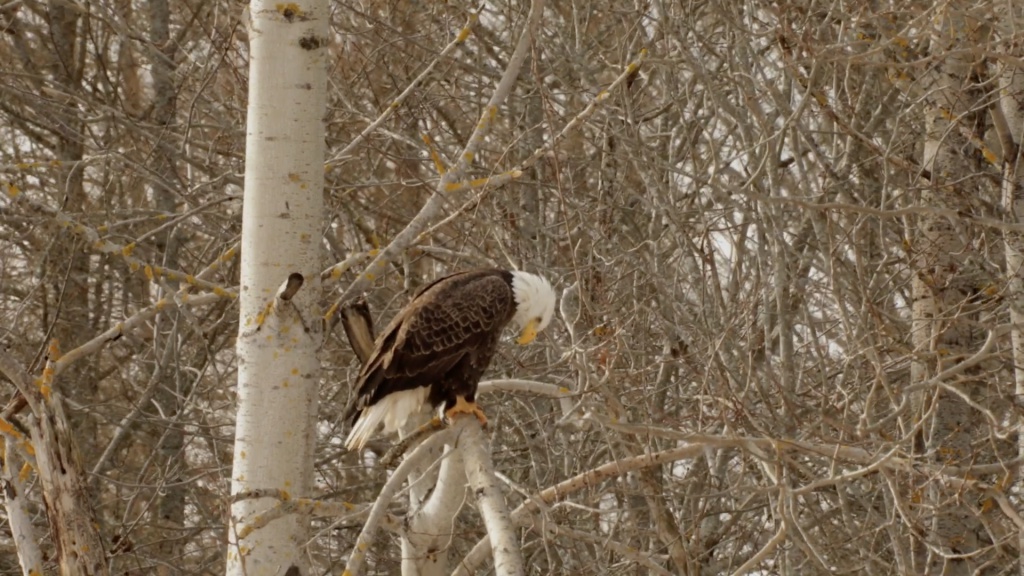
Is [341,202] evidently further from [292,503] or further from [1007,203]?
[292,503]

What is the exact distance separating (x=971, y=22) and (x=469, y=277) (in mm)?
2305

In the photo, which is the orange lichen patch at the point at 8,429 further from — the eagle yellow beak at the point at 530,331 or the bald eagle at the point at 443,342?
the eagle yellow beak at the point at 530,331

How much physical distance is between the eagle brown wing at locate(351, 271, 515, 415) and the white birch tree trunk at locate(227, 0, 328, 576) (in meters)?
1.44

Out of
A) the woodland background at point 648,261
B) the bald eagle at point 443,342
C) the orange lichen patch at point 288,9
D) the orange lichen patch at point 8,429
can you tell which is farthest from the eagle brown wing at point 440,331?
the orange lichen patch at point 288,9

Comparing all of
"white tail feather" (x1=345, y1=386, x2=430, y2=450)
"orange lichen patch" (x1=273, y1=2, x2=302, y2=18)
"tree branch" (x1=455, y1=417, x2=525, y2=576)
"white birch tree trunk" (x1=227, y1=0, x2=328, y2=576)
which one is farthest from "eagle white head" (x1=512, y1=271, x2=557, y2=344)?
"orange lichen patch" (x1=273, y1=2, x2=302, y2=18)

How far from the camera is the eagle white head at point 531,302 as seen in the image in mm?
5168

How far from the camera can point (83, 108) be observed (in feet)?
26.1

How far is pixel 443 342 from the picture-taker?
5098 millimetres

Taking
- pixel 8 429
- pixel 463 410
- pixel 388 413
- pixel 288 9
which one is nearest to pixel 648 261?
pixel 388 413

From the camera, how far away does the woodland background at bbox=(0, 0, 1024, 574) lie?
4.40 meters

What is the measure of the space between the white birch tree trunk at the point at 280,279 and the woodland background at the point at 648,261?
0.17 meters

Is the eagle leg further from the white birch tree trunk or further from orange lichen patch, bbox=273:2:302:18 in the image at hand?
orange lichen patch, bbox=273:2:302:18

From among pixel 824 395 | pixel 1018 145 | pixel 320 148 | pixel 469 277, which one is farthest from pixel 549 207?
pixel 320 148

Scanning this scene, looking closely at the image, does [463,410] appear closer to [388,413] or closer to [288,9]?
[388,413]
